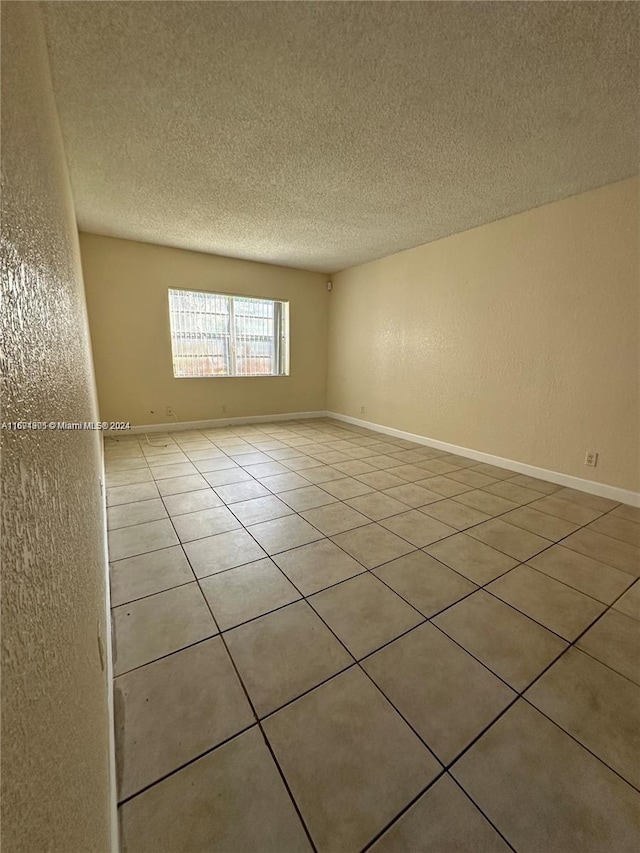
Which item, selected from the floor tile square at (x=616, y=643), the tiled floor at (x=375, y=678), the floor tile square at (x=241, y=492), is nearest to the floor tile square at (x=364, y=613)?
the tiled floor at (x=375, y=678)

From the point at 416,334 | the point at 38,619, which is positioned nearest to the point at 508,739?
the point at 38,619

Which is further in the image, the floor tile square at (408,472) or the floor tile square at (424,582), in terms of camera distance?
the floor tile square at (408,472)

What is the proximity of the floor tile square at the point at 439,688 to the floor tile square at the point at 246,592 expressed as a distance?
506 mm

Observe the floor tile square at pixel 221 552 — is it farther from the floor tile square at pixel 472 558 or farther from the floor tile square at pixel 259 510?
the floor tile square at pixel 472 558

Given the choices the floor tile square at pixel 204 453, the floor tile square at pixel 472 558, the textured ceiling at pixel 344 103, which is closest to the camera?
the textured ceiling at pixel 344 103

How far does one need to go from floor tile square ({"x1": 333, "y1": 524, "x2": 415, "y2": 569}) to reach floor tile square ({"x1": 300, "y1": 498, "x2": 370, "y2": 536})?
2.5 inches

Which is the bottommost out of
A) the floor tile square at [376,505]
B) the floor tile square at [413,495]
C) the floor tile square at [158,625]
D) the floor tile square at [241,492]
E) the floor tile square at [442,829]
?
the floor tile square at [442,829]

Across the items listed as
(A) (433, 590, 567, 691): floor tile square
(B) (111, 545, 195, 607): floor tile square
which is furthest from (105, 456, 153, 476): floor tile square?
(A) (433, 590, 567, 691): floor tile square

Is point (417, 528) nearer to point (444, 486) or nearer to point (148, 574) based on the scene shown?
point (444, 486)

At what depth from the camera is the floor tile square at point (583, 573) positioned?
1738 millimetres

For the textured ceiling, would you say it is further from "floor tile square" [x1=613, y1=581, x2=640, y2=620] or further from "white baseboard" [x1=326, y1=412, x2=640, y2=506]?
"floor tile square" [x1=613, y1=581, x2=640, y2=620]

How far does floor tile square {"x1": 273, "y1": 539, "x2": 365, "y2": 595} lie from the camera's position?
5.65ft

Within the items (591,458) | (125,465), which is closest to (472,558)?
(591,458)

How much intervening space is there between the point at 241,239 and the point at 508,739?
179 inches
